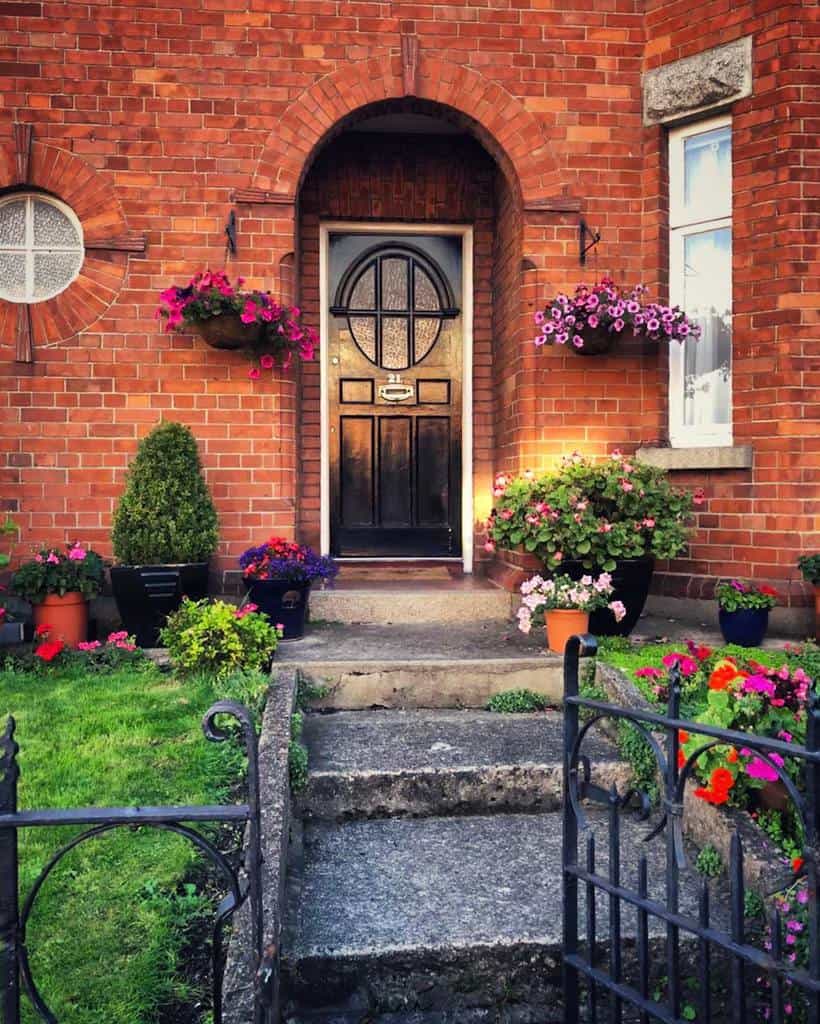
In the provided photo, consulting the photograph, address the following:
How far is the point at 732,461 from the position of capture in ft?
17.9

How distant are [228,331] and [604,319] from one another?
2.33 metres

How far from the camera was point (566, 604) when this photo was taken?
4656 mm

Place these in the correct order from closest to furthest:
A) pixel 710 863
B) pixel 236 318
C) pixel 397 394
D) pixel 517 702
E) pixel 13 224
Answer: pixel 710 863
pixel 517 702
pixel 236 318
pixel 13 224
pixel 397 394

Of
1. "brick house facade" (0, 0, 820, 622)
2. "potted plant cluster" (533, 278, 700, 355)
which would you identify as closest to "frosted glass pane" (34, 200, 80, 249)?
"brick house facade" (0, 0, 820, 622)

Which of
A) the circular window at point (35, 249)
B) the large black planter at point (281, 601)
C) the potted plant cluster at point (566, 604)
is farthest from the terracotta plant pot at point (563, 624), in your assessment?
the circular window at point (35, 249)

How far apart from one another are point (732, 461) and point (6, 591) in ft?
14.9

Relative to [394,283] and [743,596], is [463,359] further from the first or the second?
[743,596]

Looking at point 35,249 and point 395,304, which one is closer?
point 35,249

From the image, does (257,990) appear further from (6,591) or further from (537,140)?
(537,140)

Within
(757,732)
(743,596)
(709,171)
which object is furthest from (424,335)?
(757,732)

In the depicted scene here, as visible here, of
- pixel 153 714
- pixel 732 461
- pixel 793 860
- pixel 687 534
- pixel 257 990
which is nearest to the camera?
pixel 257 990

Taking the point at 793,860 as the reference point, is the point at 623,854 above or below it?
below

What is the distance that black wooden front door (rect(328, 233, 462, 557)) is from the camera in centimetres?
678

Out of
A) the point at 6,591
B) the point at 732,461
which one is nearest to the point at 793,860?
the point at 732,461
